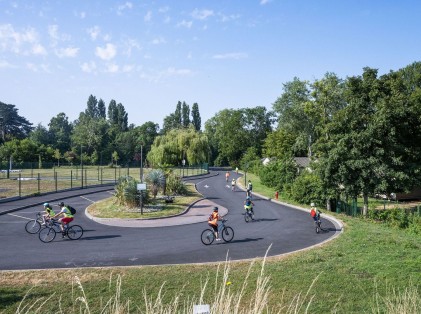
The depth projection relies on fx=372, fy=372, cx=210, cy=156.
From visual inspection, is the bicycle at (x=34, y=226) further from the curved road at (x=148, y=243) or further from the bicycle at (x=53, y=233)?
the bicycle at (x=53, y=233)

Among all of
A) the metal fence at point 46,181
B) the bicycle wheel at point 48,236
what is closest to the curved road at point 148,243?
the bicycle wheel at point 48,236

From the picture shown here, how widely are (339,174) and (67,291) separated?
846 inches

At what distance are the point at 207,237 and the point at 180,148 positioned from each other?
45.9 m

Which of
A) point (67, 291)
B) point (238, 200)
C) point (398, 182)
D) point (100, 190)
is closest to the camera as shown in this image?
point (67, 291)

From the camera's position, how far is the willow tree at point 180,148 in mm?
59969

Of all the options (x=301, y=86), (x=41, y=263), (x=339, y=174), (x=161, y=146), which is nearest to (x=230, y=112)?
(x=301, y=86)

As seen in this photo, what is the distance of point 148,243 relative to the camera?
1747cm

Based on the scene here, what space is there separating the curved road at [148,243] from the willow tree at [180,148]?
35.1 m

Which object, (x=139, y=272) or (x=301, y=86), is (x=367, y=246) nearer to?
(x=139, y=272)

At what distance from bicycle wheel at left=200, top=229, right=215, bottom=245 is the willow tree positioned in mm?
42219

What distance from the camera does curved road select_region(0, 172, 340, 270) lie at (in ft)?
47.7

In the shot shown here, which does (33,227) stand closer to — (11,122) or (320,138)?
(320,138)

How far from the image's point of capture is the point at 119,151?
96812 mm

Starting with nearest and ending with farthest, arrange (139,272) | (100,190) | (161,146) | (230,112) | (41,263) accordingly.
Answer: (139,272) → (41,263) → (100,190) → (161,146) → (230,112)
